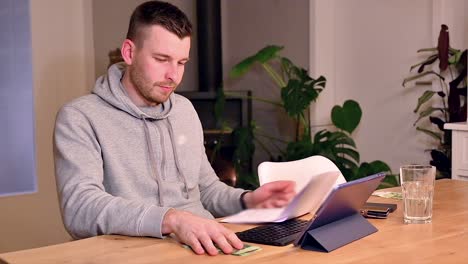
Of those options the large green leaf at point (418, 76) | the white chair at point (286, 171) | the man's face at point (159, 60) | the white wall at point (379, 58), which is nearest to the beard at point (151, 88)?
the man's face at point (159, 60)

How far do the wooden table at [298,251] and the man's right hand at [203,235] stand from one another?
0.07ft

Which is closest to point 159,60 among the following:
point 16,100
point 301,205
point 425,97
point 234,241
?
point 301,205

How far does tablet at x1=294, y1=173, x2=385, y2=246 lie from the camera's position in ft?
5.12

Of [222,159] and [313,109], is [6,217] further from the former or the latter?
[313,109]

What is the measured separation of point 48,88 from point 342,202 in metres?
3.12

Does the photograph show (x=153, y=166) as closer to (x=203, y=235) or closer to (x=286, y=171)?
(x=286, y=171)

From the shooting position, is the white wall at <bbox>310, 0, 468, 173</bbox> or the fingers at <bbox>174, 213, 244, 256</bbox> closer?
the fingers at <bbox>174, 213, 244, 256</bbox>

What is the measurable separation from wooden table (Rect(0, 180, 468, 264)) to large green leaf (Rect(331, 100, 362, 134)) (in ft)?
8.04

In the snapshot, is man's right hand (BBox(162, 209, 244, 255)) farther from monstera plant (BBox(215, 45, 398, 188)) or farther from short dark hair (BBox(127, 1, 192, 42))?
monstera plant (BBox(215, 45, 398, 188))

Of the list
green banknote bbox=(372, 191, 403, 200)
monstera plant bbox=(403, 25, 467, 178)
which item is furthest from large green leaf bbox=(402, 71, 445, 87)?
green banknote bbox=(372, 191, 403, 200)

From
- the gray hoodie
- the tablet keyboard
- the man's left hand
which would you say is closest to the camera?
the tablet keyboard

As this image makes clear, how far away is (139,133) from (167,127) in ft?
0.44

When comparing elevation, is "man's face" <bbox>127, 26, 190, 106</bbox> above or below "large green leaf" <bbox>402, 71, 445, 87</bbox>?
above

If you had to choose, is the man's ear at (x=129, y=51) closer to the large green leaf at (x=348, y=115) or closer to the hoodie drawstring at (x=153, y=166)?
the hoodie drawstring at (x=153, y=166)
